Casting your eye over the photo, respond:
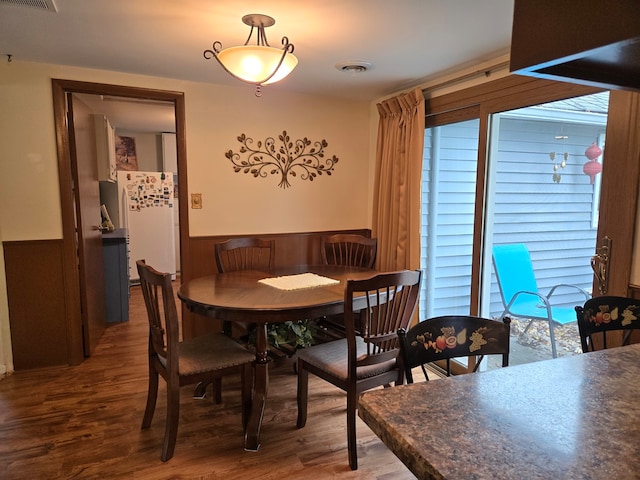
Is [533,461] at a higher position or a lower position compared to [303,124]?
lower

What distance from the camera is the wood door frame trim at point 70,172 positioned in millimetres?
2924

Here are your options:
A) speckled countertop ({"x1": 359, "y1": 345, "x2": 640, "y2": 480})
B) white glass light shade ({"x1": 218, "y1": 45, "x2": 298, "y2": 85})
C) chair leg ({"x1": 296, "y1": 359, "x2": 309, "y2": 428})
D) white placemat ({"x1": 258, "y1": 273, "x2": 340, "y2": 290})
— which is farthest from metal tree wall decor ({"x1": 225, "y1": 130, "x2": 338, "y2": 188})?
speckled countertop ({"x1": 359, "y1": 345, "x2": 640, "y2": 480})

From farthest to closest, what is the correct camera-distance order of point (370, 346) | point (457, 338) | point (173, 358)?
point (370, 346), point (173, 358), point (457, 338)

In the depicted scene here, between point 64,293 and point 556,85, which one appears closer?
point 556,85

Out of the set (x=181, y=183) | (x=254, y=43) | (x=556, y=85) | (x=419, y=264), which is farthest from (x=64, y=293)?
(x=556, y=85)

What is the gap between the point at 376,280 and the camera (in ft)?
6.34

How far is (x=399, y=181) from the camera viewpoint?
3330mm

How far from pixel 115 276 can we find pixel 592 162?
4077mm

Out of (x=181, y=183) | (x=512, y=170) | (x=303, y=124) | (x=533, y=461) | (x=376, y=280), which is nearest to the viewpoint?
(x=533, y=461)

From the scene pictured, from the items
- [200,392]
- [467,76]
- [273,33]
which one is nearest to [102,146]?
[273,33]

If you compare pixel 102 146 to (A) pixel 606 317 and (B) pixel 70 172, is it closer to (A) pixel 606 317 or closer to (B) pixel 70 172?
(B) pixel 70 172

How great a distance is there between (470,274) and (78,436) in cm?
268

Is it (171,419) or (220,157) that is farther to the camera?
(220,157)

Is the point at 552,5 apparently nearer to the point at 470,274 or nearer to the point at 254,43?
the point at 254,43
